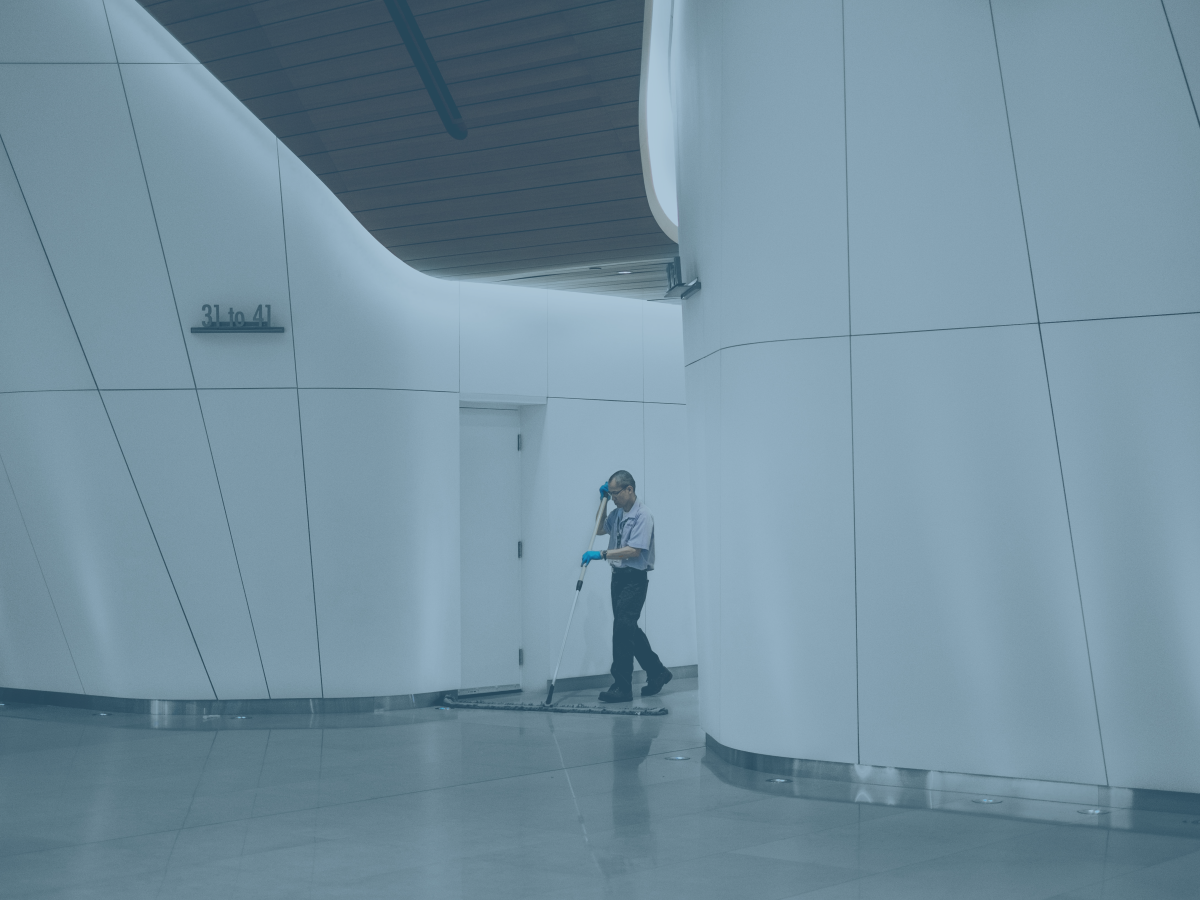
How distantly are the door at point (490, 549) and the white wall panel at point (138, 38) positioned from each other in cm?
386

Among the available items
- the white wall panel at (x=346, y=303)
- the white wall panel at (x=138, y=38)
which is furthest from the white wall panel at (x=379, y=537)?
the white wall panel at (x=138, y=38)

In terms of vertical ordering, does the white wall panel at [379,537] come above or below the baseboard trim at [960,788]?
above

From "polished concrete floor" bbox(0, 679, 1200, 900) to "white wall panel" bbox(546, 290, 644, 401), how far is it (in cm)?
408

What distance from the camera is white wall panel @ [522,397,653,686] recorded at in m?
11.4

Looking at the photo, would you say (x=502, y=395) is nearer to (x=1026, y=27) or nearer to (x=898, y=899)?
(x=1026, y=27)

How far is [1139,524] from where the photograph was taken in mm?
6227

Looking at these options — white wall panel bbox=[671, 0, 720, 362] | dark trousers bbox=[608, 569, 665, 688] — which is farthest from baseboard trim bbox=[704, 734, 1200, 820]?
dark trousers bbox=[608, 569, 665, 688]

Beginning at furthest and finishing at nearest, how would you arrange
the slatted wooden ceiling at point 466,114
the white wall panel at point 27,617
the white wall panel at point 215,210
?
the white wall panel at point 27,617, the white wall panel at point 215,210, the slatted wooden ceiling at point 466,114

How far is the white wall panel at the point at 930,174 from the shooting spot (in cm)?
657

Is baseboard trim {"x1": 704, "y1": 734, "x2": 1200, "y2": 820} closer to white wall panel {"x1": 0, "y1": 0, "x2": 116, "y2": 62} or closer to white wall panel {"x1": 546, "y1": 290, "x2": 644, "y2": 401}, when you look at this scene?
white wall panel {"x1": 546, "y1": 290, "x2": 644, "y2": 401}

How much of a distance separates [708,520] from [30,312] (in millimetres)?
5867

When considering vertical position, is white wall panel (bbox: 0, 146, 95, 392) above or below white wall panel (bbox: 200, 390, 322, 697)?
above

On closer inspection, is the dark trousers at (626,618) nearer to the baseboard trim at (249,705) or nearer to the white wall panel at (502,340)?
the baseboard trim at (249,705)

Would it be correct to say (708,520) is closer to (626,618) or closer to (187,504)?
(626,618)
